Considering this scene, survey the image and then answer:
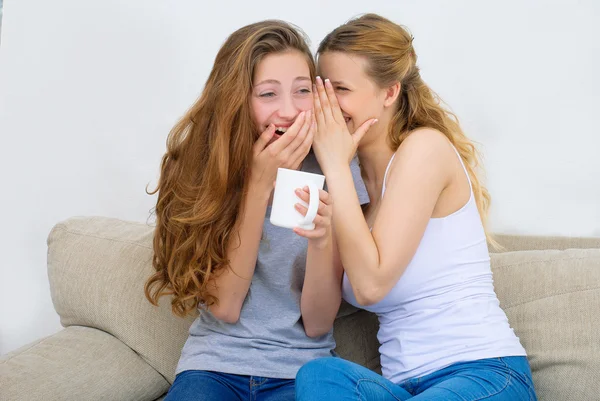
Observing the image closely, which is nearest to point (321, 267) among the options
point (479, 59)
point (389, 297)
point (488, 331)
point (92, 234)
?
point (389, 297)

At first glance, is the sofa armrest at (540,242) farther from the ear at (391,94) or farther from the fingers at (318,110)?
the fingers at (318,110)

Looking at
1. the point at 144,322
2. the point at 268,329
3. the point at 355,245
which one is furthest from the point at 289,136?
the point at 144,322

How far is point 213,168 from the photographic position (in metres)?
1.69

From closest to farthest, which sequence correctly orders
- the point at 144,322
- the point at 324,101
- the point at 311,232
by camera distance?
1. the point at 311,232
2. the point at 324,101
3. the point at 144,322

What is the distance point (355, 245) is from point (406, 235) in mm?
113

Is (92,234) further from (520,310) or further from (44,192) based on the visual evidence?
(520,310)

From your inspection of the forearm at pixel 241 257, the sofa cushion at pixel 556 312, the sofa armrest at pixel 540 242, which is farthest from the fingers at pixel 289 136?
the sofa armrest at pixel 540 242

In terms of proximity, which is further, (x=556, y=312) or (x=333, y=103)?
(x=556, y=312)

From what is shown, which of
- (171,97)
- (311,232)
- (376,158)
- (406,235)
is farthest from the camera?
(171,97)

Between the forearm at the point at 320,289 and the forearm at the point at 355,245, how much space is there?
0.27ft

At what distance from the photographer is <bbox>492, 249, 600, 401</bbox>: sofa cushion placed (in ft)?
5.61

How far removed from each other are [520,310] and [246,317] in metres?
0.70

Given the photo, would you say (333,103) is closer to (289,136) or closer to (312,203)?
(289,136)

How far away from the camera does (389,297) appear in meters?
1.63
